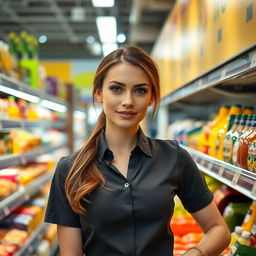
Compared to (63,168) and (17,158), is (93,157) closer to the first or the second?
(63,168)

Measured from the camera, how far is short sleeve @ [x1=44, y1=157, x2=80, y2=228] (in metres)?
1.54

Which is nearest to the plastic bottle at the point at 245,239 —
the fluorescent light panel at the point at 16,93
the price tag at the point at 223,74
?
the price tag at the point at 223,74

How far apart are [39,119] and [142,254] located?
12.2ft

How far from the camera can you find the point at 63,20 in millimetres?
10508

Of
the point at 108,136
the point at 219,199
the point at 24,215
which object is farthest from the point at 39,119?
the point at 108,136

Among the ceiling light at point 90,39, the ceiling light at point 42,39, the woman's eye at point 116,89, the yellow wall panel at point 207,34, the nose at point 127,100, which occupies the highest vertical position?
the ceiling light at point 42,39

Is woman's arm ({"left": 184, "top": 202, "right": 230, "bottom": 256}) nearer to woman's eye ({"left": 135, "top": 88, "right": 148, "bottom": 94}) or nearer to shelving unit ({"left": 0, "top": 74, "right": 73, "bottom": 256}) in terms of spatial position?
woman's eye ({"left": 135, "top": 88, "right": 148, "bottom": 94})

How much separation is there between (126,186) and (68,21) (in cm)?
1011

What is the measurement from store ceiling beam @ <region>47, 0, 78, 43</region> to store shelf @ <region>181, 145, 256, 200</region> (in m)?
7.65

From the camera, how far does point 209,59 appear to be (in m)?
2.30

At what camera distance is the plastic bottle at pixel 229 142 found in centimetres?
200

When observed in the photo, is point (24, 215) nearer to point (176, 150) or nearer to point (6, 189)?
point (6, 189)

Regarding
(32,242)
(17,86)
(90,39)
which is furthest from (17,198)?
(90,39)

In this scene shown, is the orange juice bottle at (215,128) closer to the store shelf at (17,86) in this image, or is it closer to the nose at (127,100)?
the nose at (127,100)
